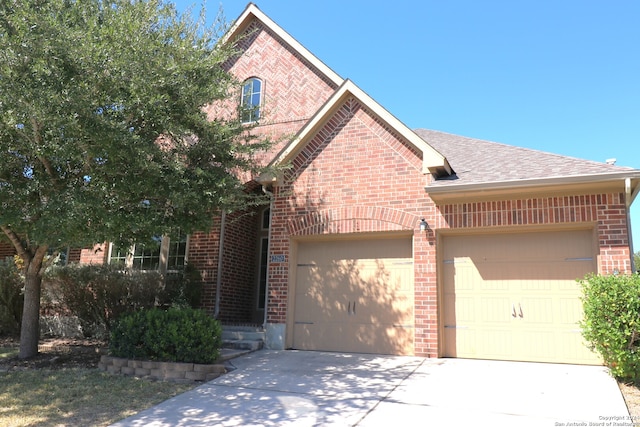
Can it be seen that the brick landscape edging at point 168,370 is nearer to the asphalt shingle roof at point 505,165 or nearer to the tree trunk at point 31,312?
the tree trunk at point 31,312

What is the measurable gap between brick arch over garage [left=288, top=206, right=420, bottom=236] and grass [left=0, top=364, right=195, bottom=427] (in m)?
4.05

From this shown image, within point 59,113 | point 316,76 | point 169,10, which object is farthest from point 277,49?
point 59,113

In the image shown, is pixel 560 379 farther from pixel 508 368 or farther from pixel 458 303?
pixel 458 303

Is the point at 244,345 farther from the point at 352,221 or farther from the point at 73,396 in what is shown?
the point at 73,396

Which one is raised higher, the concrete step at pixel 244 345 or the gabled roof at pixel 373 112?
the gabled roof at pixel 373 112

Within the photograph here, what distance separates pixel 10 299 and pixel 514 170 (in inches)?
462

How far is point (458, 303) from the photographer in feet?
29.6

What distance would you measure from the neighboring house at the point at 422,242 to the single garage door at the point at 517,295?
0.02 m

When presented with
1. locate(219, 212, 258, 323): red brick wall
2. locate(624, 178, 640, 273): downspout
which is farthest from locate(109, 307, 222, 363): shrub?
locate(624, 178, 640, 273): downspout

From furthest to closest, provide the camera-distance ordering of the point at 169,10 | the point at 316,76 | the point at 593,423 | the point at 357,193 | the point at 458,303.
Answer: the point at 316,76 < the point at 357,193 < the point at 458,303 < the point at 169,10 < the point at 593,423

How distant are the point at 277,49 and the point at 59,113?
27.2 ft

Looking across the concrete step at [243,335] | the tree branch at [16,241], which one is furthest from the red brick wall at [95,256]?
the concrete step at [243,335]

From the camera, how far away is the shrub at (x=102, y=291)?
429 inches

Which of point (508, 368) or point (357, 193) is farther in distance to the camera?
point (357, 193)
